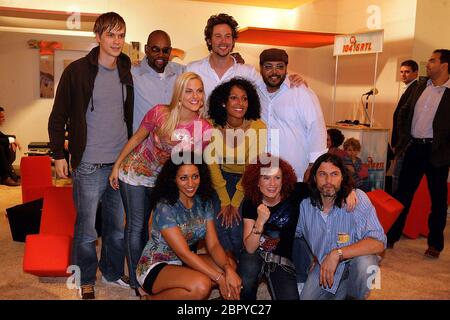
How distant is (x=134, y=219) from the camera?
266 cm

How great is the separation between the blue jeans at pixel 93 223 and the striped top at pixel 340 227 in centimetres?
120

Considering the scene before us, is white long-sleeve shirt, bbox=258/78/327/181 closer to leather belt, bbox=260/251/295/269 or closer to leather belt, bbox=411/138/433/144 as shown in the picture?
leather belt, bbox=260/251/295/269

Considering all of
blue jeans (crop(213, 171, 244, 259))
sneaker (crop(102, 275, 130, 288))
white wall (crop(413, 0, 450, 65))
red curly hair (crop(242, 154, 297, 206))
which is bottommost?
sneaker (crop(102, 275, 130, 288))

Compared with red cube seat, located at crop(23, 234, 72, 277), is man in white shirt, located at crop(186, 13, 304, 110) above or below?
above

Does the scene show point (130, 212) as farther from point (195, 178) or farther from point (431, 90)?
point (431, 90)

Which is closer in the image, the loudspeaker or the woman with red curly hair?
the woman with red curly hair

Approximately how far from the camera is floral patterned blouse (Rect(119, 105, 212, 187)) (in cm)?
246

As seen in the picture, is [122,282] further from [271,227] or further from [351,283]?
[351,283]

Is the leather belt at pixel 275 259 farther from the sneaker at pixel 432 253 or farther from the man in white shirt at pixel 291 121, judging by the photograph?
the sneaker at pixel 432 253

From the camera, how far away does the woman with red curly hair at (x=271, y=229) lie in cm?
240

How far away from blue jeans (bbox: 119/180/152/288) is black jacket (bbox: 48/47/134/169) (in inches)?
14.0

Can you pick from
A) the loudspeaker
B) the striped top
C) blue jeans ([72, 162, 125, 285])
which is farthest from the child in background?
the loudspeaker

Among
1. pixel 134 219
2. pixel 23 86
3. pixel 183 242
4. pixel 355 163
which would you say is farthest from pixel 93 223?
pixel 23 86
